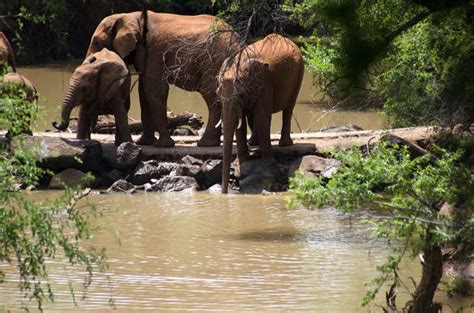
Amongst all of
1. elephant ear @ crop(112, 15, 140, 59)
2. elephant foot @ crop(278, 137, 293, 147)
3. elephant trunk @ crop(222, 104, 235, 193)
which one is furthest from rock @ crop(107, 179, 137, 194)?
elephant ear @ crop(112, 15, 140, 59)

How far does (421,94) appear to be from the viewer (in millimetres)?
15023

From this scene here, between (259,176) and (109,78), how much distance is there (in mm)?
2966

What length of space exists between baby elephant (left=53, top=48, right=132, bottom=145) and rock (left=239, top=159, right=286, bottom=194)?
2178 mm

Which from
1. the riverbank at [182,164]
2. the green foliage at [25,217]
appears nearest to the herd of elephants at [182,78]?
the riverbank at [182,164]

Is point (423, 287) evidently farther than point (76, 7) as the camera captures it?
No

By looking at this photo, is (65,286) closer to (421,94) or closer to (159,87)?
(421,94)

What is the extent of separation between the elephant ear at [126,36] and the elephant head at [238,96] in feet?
7.92

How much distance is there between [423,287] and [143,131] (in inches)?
424

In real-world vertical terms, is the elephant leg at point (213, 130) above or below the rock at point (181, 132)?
above

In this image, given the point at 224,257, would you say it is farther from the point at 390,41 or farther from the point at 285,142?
the point at 390,41

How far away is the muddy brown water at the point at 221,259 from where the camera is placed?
1159 cm

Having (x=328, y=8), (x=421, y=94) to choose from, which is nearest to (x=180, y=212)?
(x=421, y=94)

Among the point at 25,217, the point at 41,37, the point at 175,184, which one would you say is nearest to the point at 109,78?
the point at 175,184

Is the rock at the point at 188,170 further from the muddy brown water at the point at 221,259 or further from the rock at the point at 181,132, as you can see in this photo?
the rock at the point at 181,132
